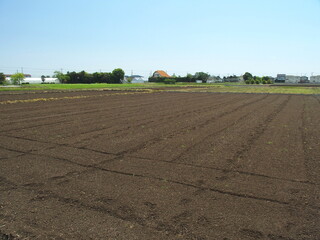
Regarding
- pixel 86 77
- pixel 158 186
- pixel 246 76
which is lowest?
pixel 158 186

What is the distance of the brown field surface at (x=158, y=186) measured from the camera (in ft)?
13.1

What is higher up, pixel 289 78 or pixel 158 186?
pixel 289 78

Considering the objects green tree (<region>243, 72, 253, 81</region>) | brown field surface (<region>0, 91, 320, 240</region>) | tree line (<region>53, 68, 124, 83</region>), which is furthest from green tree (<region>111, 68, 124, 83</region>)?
brown field surface (<region>0, 91, 320, 240</region>)

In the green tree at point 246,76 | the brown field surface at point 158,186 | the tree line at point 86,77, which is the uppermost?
the green tree at point 246,76

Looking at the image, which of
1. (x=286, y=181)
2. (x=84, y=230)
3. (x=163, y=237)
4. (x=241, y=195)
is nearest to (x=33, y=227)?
(x=84, y=230)

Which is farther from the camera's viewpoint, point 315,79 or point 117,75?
point 315,79

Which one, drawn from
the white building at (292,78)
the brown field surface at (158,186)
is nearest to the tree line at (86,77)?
the brown field surface at (158,186)

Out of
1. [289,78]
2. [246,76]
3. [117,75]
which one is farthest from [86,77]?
[289,78]

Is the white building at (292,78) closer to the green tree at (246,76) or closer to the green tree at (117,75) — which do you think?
the green tree at (246,76)

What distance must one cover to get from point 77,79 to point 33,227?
85652 millimetres

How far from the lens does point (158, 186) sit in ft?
18.0

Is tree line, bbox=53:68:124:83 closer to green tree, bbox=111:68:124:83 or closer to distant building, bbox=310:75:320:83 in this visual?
green tree, bbox=111:68:124:83

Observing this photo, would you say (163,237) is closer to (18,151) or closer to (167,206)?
(167,206)

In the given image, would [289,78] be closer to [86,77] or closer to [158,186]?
[86,77]
